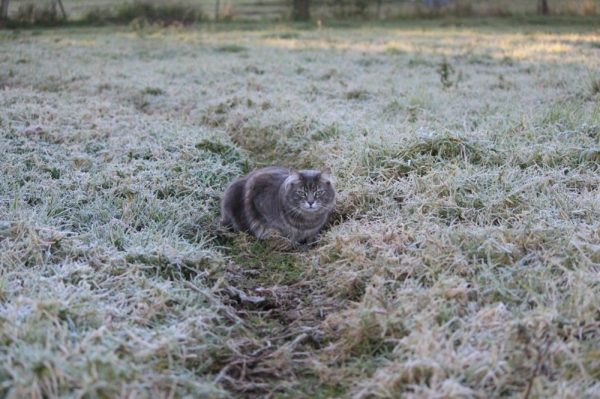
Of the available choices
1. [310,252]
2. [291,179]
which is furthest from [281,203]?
[310,252]

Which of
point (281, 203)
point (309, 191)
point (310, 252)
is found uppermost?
point (309, 191)

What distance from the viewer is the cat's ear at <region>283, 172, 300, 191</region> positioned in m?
4.70

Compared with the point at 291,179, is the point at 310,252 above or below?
below

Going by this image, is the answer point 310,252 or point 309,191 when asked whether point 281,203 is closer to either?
point 309,191

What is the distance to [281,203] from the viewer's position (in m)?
4.83

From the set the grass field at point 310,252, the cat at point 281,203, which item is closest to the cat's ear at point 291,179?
the cat at point 281,203

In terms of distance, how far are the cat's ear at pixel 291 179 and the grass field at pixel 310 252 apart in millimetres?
453

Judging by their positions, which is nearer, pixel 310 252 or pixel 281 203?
pixel 310 252

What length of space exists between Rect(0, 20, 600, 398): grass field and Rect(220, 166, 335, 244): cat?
0.15 meters

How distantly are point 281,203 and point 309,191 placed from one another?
0.29m

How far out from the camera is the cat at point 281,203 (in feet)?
15.4

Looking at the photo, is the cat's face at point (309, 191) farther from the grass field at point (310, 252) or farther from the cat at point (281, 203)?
the grass field at point (310, 252)

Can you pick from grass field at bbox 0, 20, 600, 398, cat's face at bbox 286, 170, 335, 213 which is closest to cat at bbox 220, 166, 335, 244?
cat's face at bbox 286, 170, 335, 213

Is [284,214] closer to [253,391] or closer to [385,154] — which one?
[385,154]
